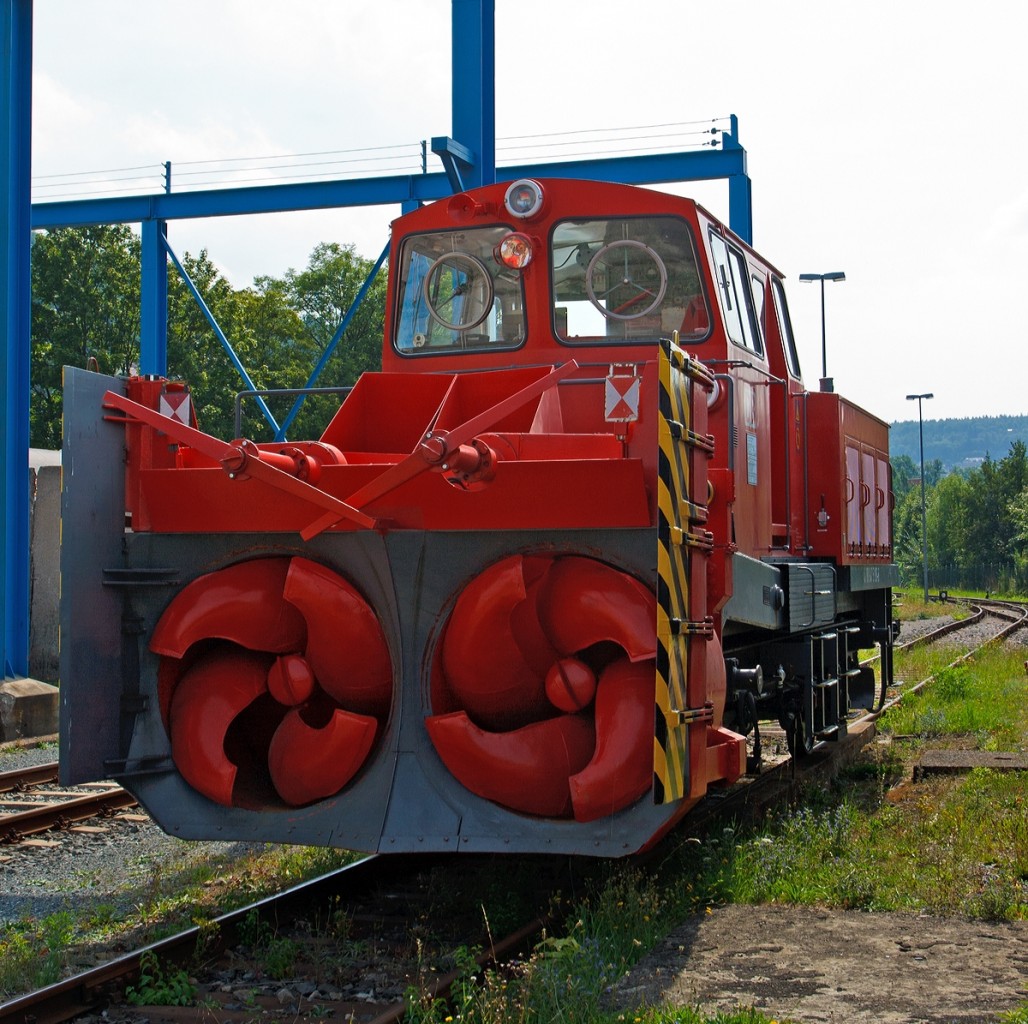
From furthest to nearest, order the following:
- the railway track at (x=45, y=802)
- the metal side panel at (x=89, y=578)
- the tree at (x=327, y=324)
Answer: the tree at (x=327, y=324), the railway track at (x=45, y=802), the metal side panel at (x=89, y=578)

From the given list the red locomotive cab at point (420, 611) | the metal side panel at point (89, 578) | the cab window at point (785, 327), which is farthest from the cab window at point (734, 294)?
the metal side panel at point (89, 578)

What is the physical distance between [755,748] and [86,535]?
14.8ft

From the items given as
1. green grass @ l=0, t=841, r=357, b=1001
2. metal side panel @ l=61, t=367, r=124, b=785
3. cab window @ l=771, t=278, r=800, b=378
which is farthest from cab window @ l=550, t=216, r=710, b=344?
green grass @ l=0, t=841, r=357, b=1001

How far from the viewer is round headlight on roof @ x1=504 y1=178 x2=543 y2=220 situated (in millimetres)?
6965

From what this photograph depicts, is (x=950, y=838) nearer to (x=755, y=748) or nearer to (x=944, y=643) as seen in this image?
(x=755, y=748)

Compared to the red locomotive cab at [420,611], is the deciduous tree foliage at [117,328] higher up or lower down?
higher up

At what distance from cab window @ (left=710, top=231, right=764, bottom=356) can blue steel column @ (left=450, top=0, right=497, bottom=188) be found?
271 inches

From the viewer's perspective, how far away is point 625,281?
23.0 feet

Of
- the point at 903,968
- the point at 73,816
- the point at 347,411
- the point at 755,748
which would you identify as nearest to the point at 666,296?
the point at 347,411

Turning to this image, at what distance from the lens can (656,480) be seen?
5031 millimetres

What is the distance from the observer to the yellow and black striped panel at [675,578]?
492cm

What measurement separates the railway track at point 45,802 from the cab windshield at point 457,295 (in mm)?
3567

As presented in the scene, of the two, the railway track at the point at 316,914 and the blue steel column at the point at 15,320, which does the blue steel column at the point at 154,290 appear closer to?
the blue steel column at the point at 15,320

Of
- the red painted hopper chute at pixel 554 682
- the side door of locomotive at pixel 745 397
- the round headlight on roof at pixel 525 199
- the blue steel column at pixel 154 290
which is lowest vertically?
the red painted hopper chute at pixel 554 682
